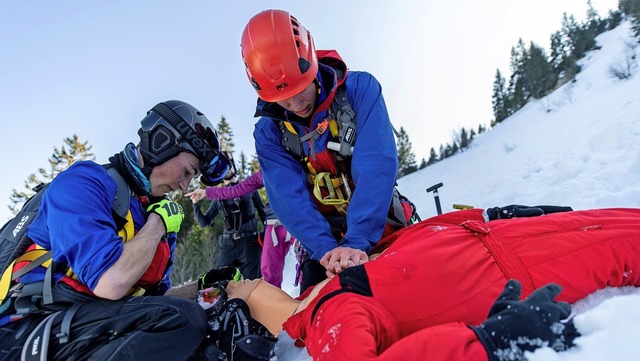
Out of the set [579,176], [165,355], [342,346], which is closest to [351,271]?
[342,346]

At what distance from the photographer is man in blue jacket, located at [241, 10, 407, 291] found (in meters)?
3.01

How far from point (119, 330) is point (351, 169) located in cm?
197

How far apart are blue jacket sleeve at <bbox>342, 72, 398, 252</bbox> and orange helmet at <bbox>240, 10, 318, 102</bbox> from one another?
50cm

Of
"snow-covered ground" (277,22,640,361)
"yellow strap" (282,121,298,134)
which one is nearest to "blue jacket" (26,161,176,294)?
"snow-covered ground" (277,22,640,361)

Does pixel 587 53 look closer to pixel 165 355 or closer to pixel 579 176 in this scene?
pixel 579 176

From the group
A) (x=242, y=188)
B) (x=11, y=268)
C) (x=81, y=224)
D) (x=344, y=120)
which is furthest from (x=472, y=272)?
(x=242, y=188)

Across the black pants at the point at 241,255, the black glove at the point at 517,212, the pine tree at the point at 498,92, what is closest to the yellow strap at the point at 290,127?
the black glove at the point at 517,212

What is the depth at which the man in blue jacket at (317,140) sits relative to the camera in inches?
118

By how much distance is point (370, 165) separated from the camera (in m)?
3.04

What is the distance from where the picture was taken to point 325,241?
304 cm

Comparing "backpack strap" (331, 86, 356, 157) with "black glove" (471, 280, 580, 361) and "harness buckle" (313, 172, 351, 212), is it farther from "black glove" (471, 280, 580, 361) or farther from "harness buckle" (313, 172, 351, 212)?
"black glove" (471, 280, 580, 361)

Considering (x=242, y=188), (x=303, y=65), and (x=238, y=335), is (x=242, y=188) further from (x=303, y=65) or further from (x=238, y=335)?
(x=238, y=335)

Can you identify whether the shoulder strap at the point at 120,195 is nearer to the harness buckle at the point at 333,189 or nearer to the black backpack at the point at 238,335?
the black backpack at the point at 238,335

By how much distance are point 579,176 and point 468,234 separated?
537cm
